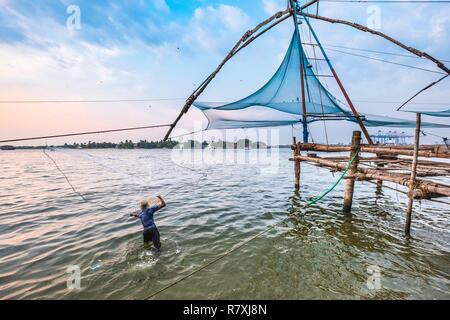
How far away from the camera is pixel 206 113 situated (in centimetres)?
859

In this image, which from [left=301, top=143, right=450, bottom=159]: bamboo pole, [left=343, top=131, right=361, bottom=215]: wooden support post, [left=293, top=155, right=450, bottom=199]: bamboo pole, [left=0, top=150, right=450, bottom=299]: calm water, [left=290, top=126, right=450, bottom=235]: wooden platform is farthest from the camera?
[left=343, top=131, right=361, bottom=215]: wooden support post

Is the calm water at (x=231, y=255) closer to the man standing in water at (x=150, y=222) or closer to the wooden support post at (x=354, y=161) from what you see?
the man standing in water at (x=150, y=222)

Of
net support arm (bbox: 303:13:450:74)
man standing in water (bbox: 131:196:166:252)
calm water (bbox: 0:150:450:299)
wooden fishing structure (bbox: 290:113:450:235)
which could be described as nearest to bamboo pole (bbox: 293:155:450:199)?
wooden fishing structure (bbox: 290:113:450:235)

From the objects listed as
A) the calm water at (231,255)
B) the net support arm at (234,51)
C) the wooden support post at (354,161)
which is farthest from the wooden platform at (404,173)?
the net support arm at (234,51)

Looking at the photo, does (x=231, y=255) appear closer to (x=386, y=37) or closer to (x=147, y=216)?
(x=147, y=216)

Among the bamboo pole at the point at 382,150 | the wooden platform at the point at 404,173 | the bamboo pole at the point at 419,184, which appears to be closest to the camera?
the bamboo pole at the point at 419,184

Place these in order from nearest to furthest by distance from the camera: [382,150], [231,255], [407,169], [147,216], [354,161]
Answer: [231,255], [147,216], [382,150], [354,161], [407,169]

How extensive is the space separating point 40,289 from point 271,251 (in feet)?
18.3

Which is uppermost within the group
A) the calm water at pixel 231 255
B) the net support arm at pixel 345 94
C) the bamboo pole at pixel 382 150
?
the net support arm at pixel 345 94

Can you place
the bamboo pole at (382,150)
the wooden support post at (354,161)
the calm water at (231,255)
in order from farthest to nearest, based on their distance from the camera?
1. the wooden support post at (354,161)
2. the bamboo pole at (382,150)
3. the calm water at (231,255)

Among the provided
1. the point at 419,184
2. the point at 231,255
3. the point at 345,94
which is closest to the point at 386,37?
the point at 345,94

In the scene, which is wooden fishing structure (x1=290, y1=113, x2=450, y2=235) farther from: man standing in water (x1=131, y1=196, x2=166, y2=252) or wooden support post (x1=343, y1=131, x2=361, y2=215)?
man standing in water (x1=131, y1=196, x2=166, y2=252)
